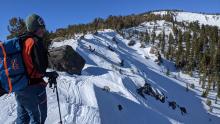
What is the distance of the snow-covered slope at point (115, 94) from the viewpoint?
1452 centimetres

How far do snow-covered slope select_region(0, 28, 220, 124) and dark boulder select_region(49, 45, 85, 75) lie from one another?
0.90m

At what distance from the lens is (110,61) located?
120 ft

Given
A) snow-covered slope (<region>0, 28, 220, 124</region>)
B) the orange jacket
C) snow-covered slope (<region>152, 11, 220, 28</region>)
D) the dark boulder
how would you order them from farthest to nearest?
snow-covered slope (<region>152, 11, 220, 28</region>) → the dark boulder → snow-covered slope (<region>0, 28, 220, 124</region>) → the orange jacket

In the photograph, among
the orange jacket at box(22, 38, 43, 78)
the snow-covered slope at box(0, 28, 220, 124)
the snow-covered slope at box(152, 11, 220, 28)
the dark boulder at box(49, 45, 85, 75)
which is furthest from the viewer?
the snow-covered slope at box(152, 11, 220, 28)

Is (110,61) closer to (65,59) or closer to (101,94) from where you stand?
(65,59)

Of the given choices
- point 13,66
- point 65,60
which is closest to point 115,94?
point 65,60

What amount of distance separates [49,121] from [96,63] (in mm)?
20388

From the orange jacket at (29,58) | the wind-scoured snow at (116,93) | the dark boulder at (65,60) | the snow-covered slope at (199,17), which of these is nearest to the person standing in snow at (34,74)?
the orange jacket at (29,58)

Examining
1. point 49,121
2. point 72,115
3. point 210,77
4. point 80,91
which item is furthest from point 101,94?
point 210,77

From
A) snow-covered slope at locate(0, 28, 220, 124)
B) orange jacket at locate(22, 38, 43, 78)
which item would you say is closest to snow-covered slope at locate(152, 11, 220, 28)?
snow-covered slope at locate(0, 28, 220, 124)

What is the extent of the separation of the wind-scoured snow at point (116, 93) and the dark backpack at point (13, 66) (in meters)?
6.19

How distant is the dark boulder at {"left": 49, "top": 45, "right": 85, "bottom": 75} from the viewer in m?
23.8

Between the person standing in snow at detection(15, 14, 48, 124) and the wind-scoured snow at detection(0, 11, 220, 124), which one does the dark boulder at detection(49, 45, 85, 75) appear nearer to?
the wind-scoured snow at detection(0, 11, 220, 124)

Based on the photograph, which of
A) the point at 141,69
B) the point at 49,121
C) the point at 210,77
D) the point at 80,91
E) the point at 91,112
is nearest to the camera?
the point at 49,121
